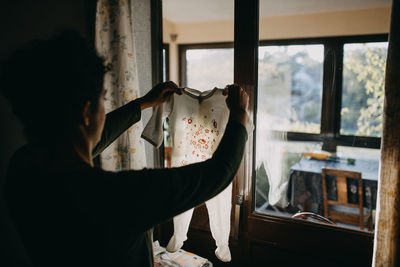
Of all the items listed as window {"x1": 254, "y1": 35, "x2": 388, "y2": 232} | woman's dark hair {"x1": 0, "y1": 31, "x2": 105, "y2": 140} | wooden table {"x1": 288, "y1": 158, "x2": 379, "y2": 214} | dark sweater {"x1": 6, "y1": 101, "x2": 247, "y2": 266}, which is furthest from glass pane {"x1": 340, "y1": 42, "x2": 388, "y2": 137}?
woman's dark hair {"x1": 0, "y1": 31, "x2": 105, "y2": 140}

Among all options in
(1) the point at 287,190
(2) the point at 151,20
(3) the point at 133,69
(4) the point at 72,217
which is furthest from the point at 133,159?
(1) the point at 287,190

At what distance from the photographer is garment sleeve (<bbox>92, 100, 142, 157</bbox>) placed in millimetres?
1080

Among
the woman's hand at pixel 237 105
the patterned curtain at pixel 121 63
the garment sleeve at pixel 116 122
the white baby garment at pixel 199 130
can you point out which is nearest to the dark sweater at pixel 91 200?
the woman's hand at pixel 237 105

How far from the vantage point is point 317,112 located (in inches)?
162

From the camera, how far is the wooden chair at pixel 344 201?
263cm

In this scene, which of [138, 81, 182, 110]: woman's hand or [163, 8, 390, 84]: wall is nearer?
[138, 81, 182, 110]: woman's hand

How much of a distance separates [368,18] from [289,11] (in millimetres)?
1007

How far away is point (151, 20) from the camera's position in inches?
64.0

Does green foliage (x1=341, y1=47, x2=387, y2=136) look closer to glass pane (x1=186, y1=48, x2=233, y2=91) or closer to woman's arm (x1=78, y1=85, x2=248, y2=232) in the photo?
glass pane (x1=186, y1=48, x2=233, y2=91)

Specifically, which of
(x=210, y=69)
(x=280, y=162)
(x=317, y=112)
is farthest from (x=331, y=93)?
(x=210, y=69)

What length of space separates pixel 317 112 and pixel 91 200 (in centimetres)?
401

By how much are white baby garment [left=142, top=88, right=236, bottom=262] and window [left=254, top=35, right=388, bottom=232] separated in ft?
3.39

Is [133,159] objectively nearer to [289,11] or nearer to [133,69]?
[133,69]

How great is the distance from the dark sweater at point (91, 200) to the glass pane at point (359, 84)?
265 cm
